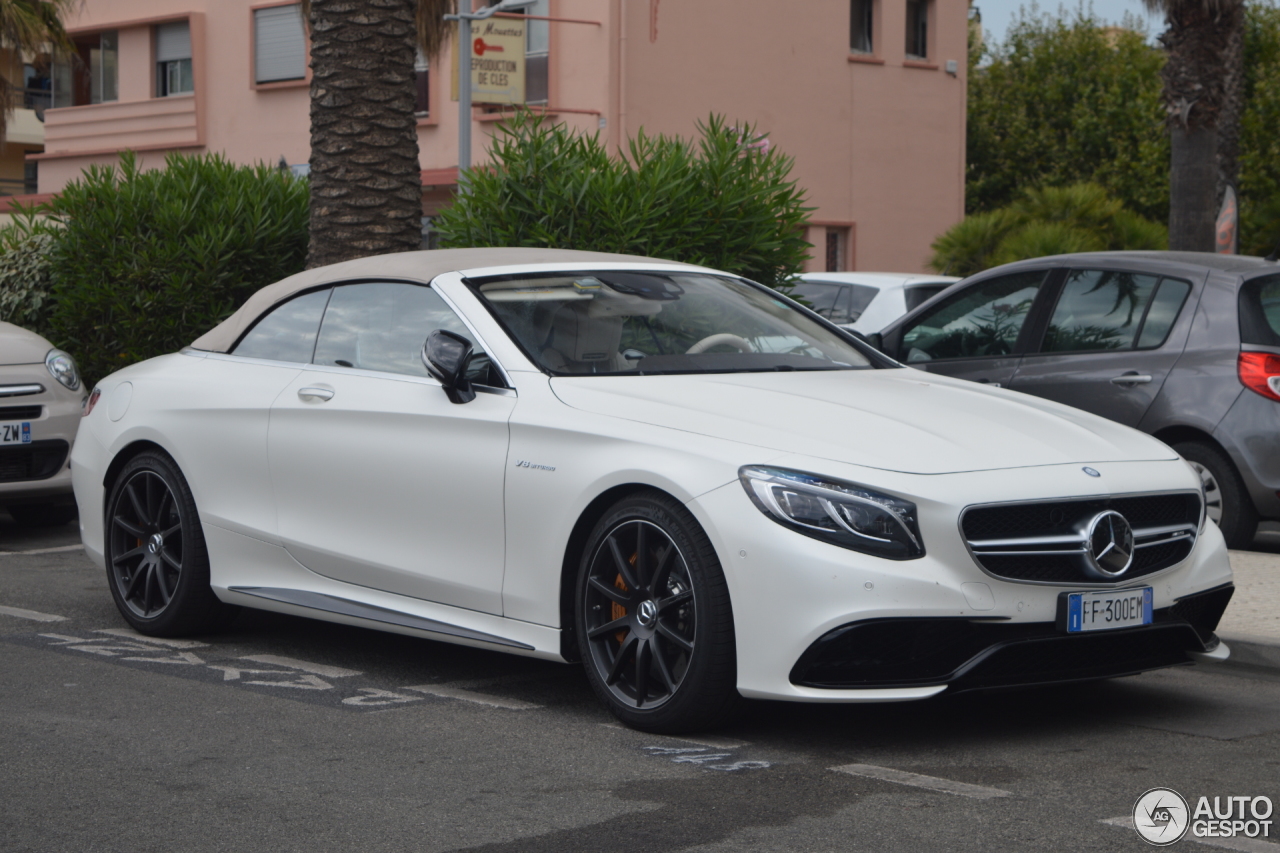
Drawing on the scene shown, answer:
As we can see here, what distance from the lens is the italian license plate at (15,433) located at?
9836mm

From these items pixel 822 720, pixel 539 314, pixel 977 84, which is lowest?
pixel 822 720

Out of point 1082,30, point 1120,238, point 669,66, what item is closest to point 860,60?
point 669,66

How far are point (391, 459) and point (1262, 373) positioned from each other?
15.7 feet

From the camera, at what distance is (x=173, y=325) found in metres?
13.3

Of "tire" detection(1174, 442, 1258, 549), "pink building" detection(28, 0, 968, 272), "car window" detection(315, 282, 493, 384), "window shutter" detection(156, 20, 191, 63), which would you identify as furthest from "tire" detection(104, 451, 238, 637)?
"window shutter" detection(156, 20, 191, 63)

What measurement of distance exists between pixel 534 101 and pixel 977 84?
2715 cm

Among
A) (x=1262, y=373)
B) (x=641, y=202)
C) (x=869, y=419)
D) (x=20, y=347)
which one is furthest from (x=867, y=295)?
(x=869, y=419)

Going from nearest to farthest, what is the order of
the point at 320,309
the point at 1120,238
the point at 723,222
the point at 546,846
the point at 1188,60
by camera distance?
the point at 546,846, the point at 320,309, the point at 723,222, the point at 1188,60, the point at 1120,238

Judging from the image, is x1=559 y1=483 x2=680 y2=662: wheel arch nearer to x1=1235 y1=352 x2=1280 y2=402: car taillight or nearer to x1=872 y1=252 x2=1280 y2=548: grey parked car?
x1=872 y1=252 x2=1280 y2=548: grey parked car

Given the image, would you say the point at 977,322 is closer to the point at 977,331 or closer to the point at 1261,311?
the point at 977,331

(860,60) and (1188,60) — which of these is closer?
(1188,60)

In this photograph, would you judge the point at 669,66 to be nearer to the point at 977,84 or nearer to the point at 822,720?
the point at 822,720

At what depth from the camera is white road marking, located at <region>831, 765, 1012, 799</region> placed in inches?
180

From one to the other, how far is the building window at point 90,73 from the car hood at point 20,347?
2575cm
